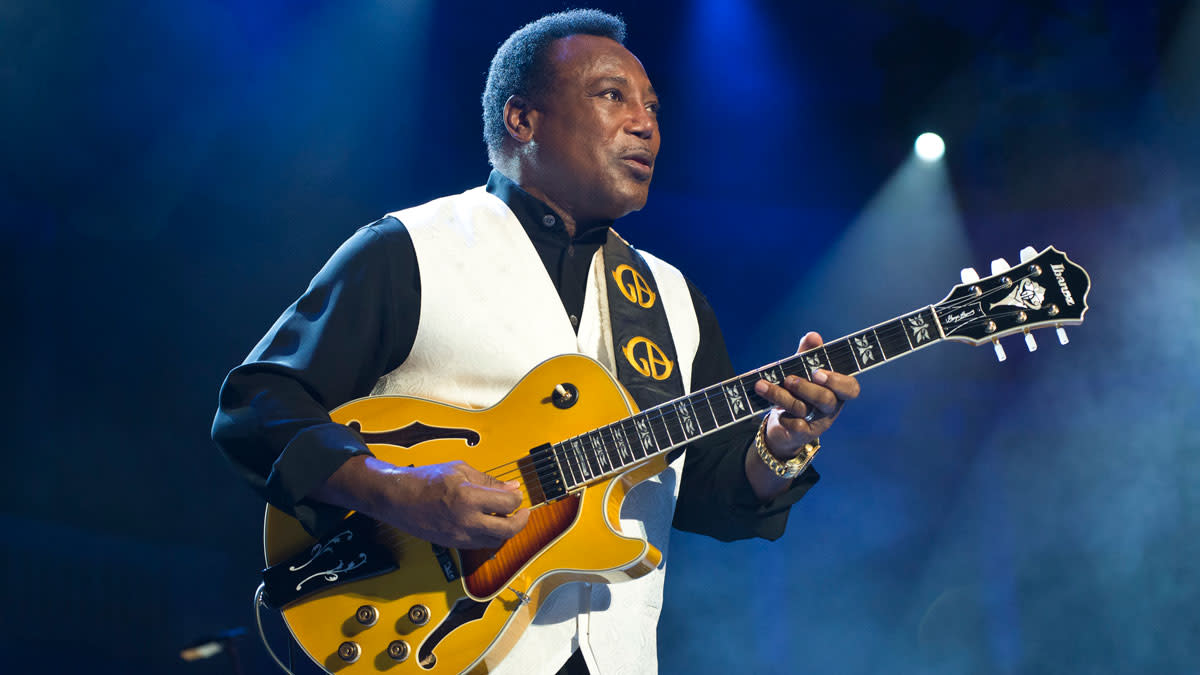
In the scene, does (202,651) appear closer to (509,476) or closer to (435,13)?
(509,476)

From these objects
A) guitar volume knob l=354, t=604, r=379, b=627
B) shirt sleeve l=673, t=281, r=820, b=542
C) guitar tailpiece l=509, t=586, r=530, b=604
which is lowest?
guitar tailpiece l=509, t=586, r=530, b=604

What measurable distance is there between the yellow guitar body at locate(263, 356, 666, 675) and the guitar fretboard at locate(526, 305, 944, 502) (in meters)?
0.06

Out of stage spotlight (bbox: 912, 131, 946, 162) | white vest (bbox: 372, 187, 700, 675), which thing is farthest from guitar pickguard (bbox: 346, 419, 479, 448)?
stage spotlight (bbox: 912, 131, 946, 162)

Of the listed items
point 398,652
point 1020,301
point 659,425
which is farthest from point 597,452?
point 1020,301

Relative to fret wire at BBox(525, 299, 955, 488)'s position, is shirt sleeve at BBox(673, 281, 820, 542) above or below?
below

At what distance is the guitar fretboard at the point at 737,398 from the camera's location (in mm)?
2309

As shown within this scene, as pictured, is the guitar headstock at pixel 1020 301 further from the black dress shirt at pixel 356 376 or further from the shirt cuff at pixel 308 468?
the shirt cuff at pixel 308 468

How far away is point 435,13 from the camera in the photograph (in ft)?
17.6

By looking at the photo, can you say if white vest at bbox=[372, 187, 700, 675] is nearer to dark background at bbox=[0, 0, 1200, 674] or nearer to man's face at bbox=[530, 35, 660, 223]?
man's face at bbox=[530, 35, 660, 223]

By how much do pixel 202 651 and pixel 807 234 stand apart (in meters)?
4.84

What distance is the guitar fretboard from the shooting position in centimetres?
231

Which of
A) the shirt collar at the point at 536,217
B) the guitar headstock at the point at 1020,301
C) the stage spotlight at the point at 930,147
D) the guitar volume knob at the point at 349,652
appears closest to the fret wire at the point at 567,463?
the guitar volume knob at the point at 349,652

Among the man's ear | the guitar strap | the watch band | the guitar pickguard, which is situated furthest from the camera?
the man's ear

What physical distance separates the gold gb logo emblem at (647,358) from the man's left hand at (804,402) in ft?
1.55
